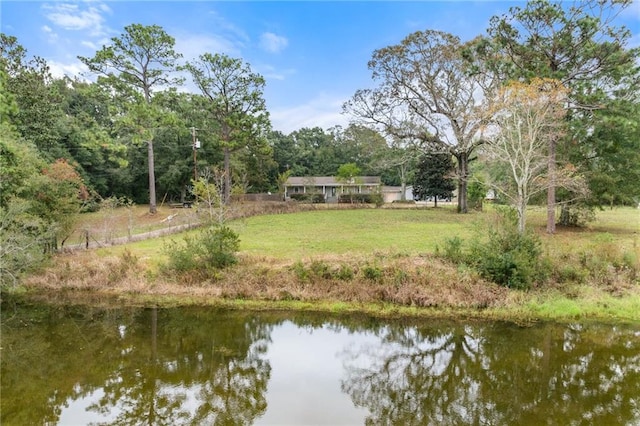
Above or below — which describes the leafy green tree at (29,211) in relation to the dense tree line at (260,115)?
below

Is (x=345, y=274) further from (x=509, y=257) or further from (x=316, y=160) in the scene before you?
(x=316, y=160)

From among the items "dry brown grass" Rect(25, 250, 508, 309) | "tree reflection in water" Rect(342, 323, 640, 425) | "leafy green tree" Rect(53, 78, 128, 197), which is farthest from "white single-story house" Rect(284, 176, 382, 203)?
"tree reflection in water" Rect(342, 323, 640, 425)

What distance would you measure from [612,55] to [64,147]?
40052mm

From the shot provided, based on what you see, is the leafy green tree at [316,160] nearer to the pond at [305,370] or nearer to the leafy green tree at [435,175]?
the leafy green tree at [435,175]

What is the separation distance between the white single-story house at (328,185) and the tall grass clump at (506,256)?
1401 inches

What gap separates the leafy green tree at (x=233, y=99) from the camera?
32.8 meters

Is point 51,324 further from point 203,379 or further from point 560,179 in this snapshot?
point 560,179

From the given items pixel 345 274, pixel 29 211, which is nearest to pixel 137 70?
pixel 29 211

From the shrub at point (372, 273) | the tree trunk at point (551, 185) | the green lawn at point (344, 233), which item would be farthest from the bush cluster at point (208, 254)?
the tree trunk at point (551, 185)

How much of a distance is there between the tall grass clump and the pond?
6.85 ft

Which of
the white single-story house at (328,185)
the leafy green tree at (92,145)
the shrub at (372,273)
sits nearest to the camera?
the shrub at (372,273)

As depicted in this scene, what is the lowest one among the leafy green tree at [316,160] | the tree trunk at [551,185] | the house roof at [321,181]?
the tree trunk at [551,185]

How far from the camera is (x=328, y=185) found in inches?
2114

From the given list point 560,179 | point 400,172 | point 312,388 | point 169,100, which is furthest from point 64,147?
point 400,172
